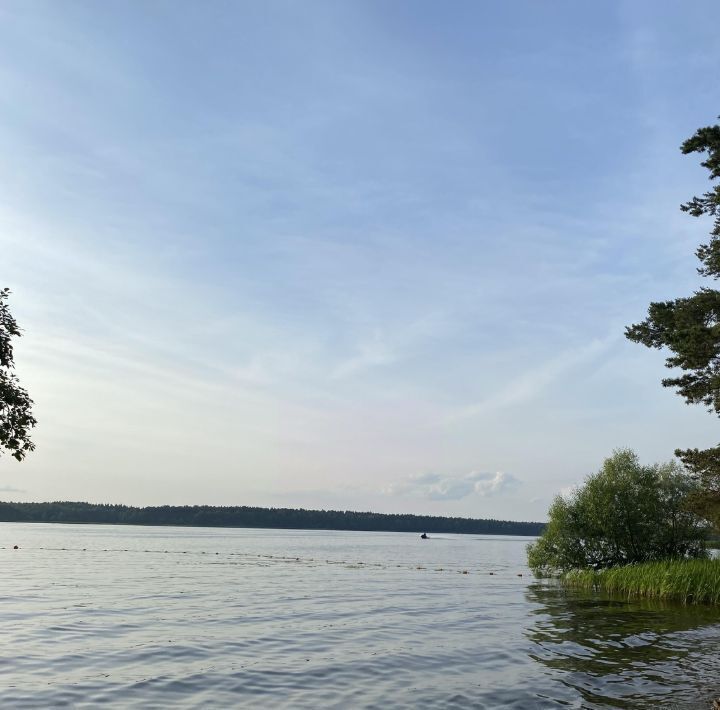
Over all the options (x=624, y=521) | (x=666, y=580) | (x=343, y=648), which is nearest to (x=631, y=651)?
(x=343, y=648)

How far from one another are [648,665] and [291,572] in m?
51.2

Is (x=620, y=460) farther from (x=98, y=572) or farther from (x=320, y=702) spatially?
(x=98, y=572)

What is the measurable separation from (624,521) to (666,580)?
9.56m

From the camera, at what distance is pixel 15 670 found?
2334cm

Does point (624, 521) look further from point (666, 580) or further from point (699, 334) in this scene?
point (699, 334)

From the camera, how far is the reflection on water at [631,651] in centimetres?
2094

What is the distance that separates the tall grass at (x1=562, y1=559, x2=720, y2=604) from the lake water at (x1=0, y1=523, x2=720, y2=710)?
110 inches

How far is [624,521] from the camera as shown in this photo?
55.3 meters

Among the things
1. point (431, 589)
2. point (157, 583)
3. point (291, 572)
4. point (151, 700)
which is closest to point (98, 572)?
point (157, 583)

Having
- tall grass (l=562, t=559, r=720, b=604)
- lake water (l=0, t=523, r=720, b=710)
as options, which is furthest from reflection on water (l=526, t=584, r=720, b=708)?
tall grass (l=562, t=559, r=720, b=604)

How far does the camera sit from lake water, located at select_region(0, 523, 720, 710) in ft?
67.7

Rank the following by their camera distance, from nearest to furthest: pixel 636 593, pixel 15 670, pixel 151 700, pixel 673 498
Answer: pixel 151 700 < pixel 15 670 < pixel 636 593 < pixel 673 498

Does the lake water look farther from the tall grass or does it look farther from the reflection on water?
the tall grass

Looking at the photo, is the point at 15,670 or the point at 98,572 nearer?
the point at 15,670
